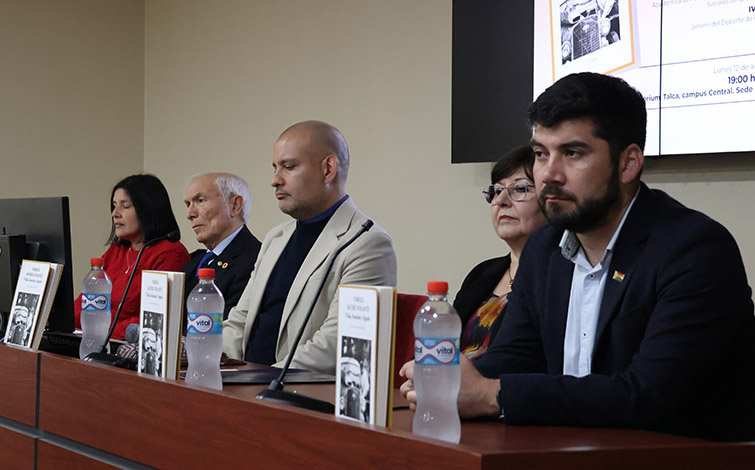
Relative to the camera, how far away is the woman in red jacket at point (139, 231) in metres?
3.80

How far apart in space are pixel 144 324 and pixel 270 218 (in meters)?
2.92

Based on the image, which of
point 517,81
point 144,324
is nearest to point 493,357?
point 144,324

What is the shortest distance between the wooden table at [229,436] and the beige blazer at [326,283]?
641 millimetres

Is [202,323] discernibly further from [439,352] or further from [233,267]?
[233,267]

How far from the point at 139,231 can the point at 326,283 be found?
1.43 metres

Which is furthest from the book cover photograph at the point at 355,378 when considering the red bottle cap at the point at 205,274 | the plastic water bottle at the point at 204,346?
the red bottle cap at the point at 205,274

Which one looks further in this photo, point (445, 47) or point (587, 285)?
point (445, 47)

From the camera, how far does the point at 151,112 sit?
5723mm

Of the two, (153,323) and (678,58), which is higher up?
(678,58)

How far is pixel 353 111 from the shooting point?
14.3 ft

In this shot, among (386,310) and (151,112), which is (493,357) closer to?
(386,310)

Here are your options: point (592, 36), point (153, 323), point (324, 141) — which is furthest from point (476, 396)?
point (592, 36)

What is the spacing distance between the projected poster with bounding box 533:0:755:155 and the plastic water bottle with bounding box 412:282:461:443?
1809 mm

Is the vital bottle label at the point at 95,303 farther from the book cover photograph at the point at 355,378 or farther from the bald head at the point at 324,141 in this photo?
the book cover photograph at the point at 355,378
